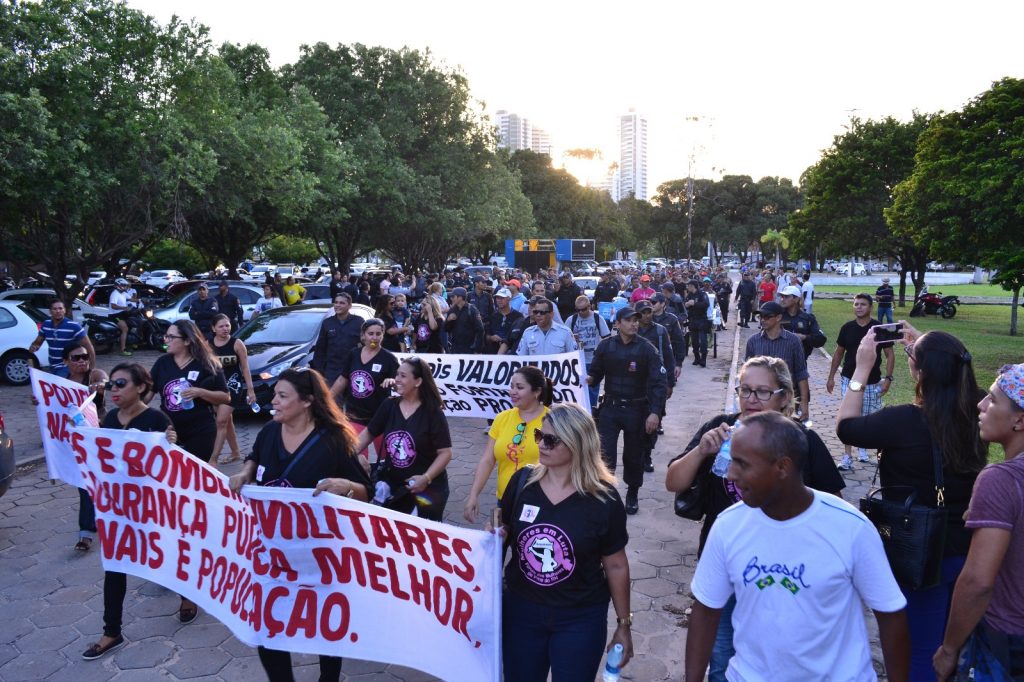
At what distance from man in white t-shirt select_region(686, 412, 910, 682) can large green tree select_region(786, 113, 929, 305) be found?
35.0 metres

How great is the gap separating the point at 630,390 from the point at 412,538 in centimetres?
364

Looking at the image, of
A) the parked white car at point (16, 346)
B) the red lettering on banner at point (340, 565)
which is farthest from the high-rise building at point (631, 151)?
the red lettering on banner at point (340, 565)

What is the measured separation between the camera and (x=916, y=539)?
10.2 ft

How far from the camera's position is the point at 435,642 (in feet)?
11.8

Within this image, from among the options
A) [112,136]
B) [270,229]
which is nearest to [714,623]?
[112,136]

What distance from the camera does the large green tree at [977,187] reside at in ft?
56.3

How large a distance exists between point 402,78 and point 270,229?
892 cm

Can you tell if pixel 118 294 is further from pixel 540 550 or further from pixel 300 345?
pixel 540 550

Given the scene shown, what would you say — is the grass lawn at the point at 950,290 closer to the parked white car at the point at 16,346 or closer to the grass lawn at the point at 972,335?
the grass lawn at the point at 972,335

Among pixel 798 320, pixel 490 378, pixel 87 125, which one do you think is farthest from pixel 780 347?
pixel 87 125

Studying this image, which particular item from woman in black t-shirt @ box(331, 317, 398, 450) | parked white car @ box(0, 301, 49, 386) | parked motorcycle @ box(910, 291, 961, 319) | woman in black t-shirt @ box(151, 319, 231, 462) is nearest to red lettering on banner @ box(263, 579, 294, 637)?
woman in black t-shirt @ box(151, 319, 231, 462)

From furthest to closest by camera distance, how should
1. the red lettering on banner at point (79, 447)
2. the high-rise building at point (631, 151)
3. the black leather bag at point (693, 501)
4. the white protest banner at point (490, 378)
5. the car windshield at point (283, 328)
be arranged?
1. the high-rise building at point (631, 151)
2. the car windshield at point (283, 328)
3. the white protest banner at point (490, 378)
4. the red lettering on banner at point (79, 447)
5. the black leather bag at point (693, 501)

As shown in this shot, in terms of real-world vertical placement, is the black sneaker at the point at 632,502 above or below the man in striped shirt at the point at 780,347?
below

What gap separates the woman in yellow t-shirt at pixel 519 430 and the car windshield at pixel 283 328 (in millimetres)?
6738
